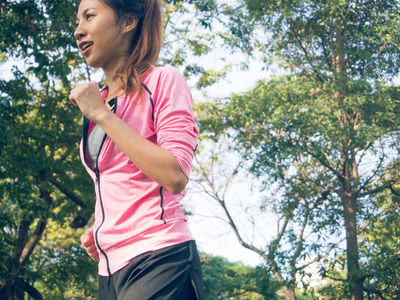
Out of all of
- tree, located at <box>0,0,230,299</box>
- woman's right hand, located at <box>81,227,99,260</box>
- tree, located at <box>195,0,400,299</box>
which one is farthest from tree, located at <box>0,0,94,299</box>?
woman's right hand, located at <box>81,227,99,260</box>

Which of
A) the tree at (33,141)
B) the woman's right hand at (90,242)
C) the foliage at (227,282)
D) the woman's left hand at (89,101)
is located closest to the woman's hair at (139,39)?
the woman's left hand at (89,101)

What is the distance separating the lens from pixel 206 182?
1830 cm

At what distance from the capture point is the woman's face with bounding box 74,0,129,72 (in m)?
1.50

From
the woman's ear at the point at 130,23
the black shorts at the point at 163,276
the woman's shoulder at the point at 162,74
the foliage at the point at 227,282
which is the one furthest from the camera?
the foliage at the point at 227,282

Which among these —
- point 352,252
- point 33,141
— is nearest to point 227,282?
point 352,252

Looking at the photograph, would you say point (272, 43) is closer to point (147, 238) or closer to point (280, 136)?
point (280, 136)

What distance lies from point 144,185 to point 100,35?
51 cm

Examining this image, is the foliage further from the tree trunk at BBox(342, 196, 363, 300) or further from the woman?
the woman

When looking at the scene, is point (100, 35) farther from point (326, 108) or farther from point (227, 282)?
point (227, 282)

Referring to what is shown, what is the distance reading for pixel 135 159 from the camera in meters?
1.21

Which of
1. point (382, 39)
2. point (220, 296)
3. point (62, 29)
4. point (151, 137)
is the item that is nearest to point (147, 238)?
point (151, 137)

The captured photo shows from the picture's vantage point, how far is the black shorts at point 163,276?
1.20 m

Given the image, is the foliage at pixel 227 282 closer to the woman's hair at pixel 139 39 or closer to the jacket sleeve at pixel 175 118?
the woman's hair at pixel 139 39

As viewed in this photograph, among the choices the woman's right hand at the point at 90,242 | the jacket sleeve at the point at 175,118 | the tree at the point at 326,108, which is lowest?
the woman's right hand at the point at 90,242
